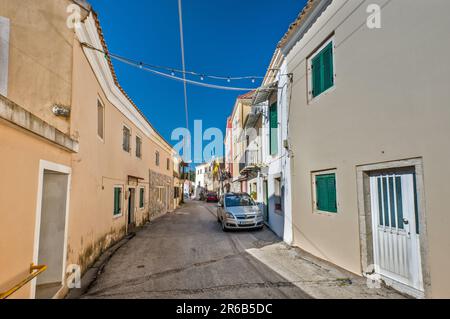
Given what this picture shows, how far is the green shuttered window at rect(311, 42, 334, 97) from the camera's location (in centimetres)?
621

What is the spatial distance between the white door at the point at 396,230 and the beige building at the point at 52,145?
5496 mm

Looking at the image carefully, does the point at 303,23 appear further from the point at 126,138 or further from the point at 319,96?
the point at 126,138

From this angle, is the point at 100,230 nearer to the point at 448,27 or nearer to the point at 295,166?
the point at 295,166

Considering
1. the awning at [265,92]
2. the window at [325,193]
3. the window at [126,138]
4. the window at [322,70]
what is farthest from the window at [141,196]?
the window at [322,70]

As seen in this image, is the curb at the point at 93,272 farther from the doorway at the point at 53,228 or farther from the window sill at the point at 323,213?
the window sill at the point at 323,213

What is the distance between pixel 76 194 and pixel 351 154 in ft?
18.7

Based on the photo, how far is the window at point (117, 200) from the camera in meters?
9.39

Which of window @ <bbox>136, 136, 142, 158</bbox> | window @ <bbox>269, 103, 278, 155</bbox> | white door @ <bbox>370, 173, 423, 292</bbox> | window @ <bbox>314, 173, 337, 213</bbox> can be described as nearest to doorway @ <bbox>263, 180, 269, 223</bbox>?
window @ <bbox>269, 103, 278, 155</bbox>

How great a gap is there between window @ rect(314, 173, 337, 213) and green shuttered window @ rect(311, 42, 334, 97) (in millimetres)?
2186

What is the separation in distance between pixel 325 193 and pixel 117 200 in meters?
7.38

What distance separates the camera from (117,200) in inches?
383

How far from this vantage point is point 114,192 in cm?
913

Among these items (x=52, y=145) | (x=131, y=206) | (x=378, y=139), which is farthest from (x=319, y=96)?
(x=131, y=206)
